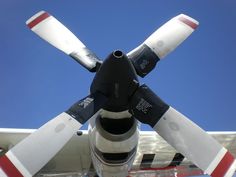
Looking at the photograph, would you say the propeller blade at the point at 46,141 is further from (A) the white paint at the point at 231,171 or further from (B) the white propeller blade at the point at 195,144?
(A) the white paint at the point at 231,171

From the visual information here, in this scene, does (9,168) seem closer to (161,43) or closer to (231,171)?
(231,171)

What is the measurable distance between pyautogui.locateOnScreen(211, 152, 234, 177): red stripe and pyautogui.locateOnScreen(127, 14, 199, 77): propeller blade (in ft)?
8.75

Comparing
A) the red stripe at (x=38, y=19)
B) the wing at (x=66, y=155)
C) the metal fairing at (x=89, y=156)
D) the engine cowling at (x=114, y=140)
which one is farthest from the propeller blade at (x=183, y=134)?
the wing at (x=66, y=155)

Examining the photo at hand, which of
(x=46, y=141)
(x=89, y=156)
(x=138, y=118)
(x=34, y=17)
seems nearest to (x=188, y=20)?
(x=138, y=118)

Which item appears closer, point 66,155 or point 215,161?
point 215,161

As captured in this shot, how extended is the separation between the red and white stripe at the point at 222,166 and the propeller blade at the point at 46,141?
2795 mm

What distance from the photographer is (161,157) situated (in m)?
13.7

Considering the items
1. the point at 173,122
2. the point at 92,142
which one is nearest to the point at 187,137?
the point at 173,122

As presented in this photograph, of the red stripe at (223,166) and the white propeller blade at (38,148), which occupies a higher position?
the white propeller blade at (38,148)

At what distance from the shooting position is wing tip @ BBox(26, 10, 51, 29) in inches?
393

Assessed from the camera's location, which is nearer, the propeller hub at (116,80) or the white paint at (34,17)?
the propeller hub at (116,80)

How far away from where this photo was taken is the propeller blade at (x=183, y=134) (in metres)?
7.66

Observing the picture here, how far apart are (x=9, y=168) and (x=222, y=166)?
4394 millimetres

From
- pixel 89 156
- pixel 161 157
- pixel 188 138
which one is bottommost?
pixel 161 157
